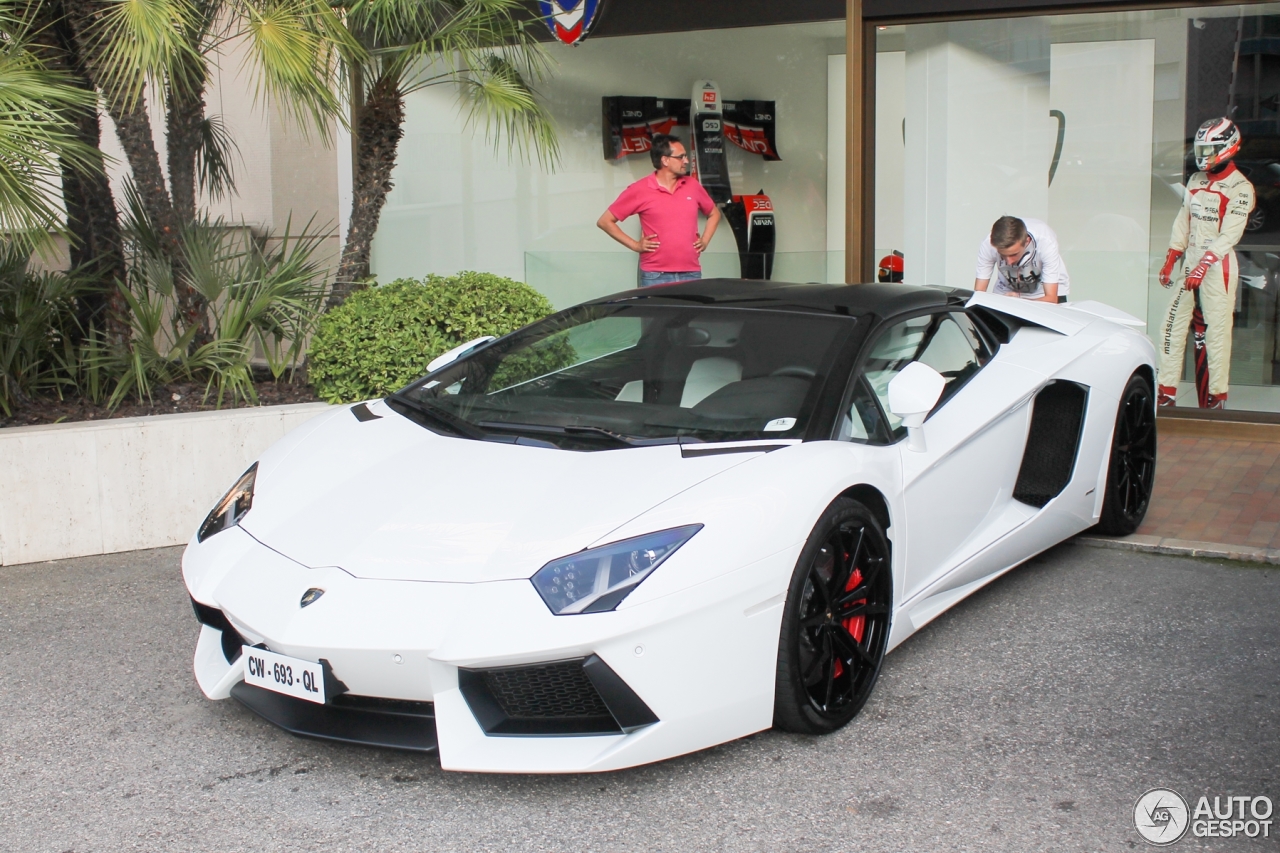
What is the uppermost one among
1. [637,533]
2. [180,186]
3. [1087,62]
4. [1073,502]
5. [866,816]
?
[1087,62]

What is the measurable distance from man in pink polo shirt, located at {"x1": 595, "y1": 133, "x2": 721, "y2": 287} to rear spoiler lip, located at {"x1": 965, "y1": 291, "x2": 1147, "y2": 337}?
2.70 metres

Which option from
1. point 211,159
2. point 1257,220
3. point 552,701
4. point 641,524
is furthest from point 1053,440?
point 211,159

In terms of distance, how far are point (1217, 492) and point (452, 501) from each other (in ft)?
14.2

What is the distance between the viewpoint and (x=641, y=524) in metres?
3.04

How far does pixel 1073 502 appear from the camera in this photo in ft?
15.4

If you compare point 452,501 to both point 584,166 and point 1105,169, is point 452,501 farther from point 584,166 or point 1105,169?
point 584,166

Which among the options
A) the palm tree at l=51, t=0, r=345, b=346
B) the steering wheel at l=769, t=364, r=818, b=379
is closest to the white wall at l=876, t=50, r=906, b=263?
the palm tree at l=51, t=0, r=345, b=346

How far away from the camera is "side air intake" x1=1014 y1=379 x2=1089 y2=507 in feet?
15.0

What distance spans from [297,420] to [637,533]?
133 inches

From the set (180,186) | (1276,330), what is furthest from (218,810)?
(1276,330)

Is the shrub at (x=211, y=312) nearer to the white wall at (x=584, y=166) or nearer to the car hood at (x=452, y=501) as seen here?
the car hood at (x=452, y=501)

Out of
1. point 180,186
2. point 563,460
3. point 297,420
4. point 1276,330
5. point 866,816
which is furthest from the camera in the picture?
point 1276,330

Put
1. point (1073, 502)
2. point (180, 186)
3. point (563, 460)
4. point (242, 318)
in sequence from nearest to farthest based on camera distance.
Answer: point (563, 460) < point (1073, 502) < point (242, 318) < point (180, 186)

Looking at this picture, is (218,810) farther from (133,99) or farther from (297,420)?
(133,99)
